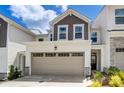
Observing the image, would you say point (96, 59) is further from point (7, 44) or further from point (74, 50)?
point (7, 44)

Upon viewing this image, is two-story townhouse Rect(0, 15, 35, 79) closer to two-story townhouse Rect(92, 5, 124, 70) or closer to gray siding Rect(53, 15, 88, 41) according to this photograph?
gray siding Rect(53, 15, 88, 41)

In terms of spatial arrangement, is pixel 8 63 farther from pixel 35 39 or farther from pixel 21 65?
pixel 35 39

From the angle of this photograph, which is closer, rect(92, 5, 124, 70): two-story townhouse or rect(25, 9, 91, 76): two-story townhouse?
rect(25, 9, 91, 76): two-story townhouse

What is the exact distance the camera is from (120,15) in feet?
71.8

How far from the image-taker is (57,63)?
22.1m

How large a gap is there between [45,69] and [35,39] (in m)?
9.37

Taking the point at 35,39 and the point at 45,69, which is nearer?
the point at 45,69

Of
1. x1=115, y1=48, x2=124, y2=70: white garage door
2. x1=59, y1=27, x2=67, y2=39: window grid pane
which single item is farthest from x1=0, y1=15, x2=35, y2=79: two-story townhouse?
x1=115, y1=48, x2=124, y2=70: white garage door

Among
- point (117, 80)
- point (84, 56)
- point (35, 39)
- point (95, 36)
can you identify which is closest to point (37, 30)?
point (35, 39)

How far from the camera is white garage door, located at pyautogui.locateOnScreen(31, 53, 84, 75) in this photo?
21.8 meters

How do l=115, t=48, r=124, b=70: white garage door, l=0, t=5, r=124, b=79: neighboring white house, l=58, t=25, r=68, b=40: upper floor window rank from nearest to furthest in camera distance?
l=0, t=5, r=124, b=79: neighboring white house
l=115, t=48, r=124, b=70: white garage door
l=58, t=25, r=68, b=40: upper floor window

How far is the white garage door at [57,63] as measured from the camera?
858 inches

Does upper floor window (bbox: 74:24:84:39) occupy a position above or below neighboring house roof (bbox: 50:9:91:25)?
below
